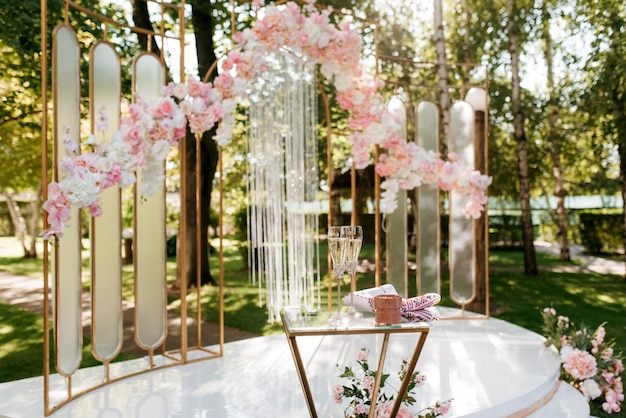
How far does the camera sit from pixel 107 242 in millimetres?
3312

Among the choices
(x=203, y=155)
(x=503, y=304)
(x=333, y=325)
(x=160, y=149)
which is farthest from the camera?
(x=203, y=155)

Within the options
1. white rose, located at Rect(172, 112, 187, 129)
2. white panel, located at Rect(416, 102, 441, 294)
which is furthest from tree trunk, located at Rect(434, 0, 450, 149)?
white rose, located at Rect(172, 112, 187, 129)

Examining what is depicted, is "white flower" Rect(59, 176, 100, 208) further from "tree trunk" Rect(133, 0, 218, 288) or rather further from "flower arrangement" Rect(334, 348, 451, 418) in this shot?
"tree trunk" Rect(133, 0, 218, 288)

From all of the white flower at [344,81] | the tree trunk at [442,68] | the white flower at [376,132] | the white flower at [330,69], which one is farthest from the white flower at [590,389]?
the tree trunk at [442,68]

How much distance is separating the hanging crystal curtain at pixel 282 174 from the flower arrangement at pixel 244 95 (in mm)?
510

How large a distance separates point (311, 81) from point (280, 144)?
1.91ft

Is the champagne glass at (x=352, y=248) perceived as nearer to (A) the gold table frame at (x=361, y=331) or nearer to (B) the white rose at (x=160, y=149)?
(A) the gold table frame at (x=361, y=331)

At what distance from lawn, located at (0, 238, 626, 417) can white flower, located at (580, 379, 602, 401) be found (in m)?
0.46

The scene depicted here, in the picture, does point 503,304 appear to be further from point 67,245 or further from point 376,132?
point 67,245

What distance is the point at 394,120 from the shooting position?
157 inches

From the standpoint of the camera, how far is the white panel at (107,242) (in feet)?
10.8

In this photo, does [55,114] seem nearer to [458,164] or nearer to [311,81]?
[311,81]

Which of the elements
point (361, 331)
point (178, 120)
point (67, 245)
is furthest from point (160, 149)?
point (361, 331)

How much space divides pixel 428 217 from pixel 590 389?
200 cm
